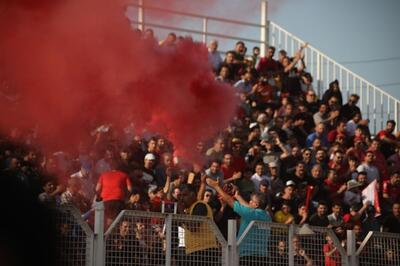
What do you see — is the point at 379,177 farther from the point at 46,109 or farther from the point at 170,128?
the point at 46,109

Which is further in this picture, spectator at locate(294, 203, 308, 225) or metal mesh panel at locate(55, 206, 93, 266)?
spectator at locate(294, 203, 308, 225)

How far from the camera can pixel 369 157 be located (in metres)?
26.2

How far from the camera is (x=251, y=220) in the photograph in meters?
20.8

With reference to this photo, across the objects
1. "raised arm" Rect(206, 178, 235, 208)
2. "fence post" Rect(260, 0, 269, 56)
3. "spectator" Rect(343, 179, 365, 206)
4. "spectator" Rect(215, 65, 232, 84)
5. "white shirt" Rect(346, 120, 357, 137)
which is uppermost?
"fence post" Rect(260, 0, 269, 56)

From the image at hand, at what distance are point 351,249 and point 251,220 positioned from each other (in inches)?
67.2

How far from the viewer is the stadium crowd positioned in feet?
67.7

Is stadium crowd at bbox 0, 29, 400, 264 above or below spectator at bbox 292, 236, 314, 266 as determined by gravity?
above

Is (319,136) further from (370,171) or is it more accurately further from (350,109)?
(350,109)

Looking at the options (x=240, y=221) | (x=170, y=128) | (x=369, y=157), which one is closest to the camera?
(x=240, y=221)

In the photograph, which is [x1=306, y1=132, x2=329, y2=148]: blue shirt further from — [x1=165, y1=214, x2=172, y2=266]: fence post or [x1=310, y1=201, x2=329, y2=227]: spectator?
[x1=165, y1=214, x2=172, y2=266]: fence post

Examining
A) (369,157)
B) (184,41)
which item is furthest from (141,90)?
(369,157)

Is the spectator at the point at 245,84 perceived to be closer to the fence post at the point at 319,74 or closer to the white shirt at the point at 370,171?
the white shirt at the point at 370,171

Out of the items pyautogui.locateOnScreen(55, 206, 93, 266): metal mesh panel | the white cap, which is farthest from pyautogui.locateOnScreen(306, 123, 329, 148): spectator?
pyautogui.locateOnScreen(55, 206, 93, 266): metal mesh panel

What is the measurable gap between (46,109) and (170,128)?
13.1 feet
